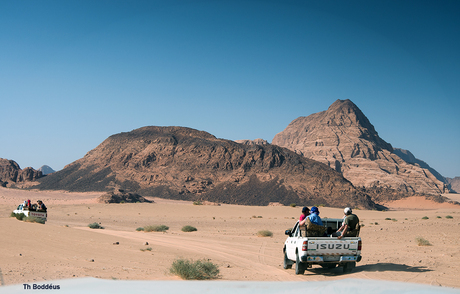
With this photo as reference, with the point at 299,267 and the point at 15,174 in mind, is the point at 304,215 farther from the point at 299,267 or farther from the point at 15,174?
the point at 15,174

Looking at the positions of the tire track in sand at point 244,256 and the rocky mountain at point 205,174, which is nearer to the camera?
the tire track in sand at point 244,256

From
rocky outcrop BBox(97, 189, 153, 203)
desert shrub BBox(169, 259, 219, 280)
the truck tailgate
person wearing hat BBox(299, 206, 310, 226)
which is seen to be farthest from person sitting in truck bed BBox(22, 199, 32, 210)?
rocky outcrop BBox(97, 189, 153, 203)

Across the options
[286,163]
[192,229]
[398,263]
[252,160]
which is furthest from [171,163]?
[398,263]

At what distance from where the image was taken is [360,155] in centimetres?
13088

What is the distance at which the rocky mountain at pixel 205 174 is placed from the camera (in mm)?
68750

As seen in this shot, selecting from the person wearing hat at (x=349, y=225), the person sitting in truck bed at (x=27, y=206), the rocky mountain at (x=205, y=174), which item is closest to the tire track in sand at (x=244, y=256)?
the person wearing hat at (x=349, y=225)

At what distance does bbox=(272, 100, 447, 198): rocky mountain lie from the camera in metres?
111

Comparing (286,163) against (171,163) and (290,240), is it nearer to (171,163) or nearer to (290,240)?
(171,163)

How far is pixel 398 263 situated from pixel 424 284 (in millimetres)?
3814

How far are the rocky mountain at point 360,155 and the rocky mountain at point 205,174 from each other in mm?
29459

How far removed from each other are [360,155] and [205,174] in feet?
247

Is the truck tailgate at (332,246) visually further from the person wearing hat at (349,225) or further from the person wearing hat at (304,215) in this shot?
the person wearing hat at (304,215)

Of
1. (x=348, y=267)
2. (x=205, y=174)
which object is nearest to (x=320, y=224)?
(x=348, y=267)

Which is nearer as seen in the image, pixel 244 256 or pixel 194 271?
pixel 194 271
